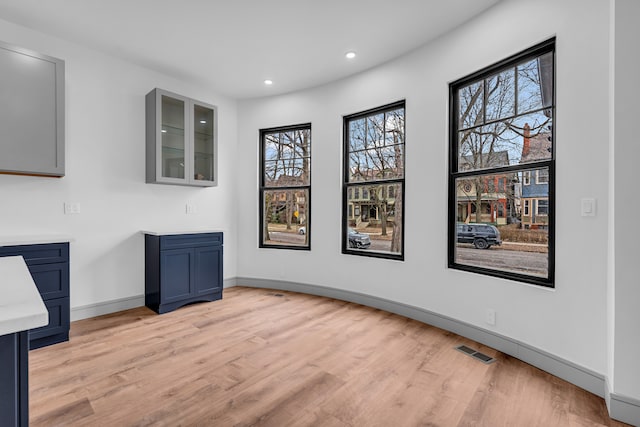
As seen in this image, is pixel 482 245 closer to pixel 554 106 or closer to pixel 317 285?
pixel 554 106

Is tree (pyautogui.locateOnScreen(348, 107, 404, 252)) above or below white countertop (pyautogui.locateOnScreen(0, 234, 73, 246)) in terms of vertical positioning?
above

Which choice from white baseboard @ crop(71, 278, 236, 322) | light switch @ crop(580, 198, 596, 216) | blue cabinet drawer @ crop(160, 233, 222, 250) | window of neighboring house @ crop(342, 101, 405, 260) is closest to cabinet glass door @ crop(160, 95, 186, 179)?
blue cabinet drawer @ crop(160, 233, 222, 250)

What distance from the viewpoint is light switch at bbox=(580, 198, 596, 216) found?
2.07 meters

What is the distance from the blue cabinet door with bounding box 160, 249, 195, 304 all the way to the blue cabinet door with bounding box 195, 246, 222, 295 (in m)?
0.08

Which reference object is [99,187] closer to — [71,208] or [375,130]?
[71,208]

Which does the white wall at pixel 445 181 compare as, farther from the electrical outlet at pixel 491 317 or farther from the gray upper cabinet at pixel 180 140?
the gray upper cabinet at pixel 180 140

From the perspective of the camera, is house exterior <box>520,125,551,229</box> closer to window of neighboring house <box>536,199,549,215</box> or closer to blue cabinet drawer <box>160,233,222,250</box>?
window of neighboring house <box>536,199,549,215</box>

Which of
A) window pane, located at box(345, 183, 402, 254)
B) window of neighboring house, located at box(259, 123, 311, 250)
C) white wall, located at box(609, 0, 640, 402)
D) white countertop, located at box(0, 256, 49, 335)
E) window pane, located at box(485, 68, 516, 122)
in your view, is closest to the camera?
white countertop, located at box(0, 256, 49, 335)

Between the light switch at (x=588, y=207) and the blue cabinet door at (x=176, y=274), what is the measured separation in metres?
3.70

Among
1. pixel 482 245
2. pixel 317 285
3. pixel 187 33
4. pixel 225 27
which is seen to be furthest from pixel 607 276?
pixel 187 33

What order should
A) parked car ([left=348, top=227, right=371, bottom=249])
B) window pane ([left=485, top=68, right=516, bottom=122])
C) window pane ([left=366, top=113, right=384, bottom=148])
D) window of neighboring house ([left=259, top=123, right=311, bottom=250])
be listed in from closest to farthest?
1. window pane ([left=485, top=68, right=516, bottom=122])
2. window pane ([left=366, top=113, right=384, bottom=148])
3. parked car ([left=348, top=227, right=371, bottom=249])
4. window of neighboring house ([left=259, top=123, right=311, bottom=250])

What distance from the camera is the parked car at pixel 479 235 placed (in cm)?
280

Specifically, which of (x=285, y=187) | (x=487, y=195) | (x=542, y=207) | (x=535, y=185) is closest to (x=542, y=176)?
(x=535, y=185)

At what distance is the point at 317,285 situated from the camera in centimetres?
435
